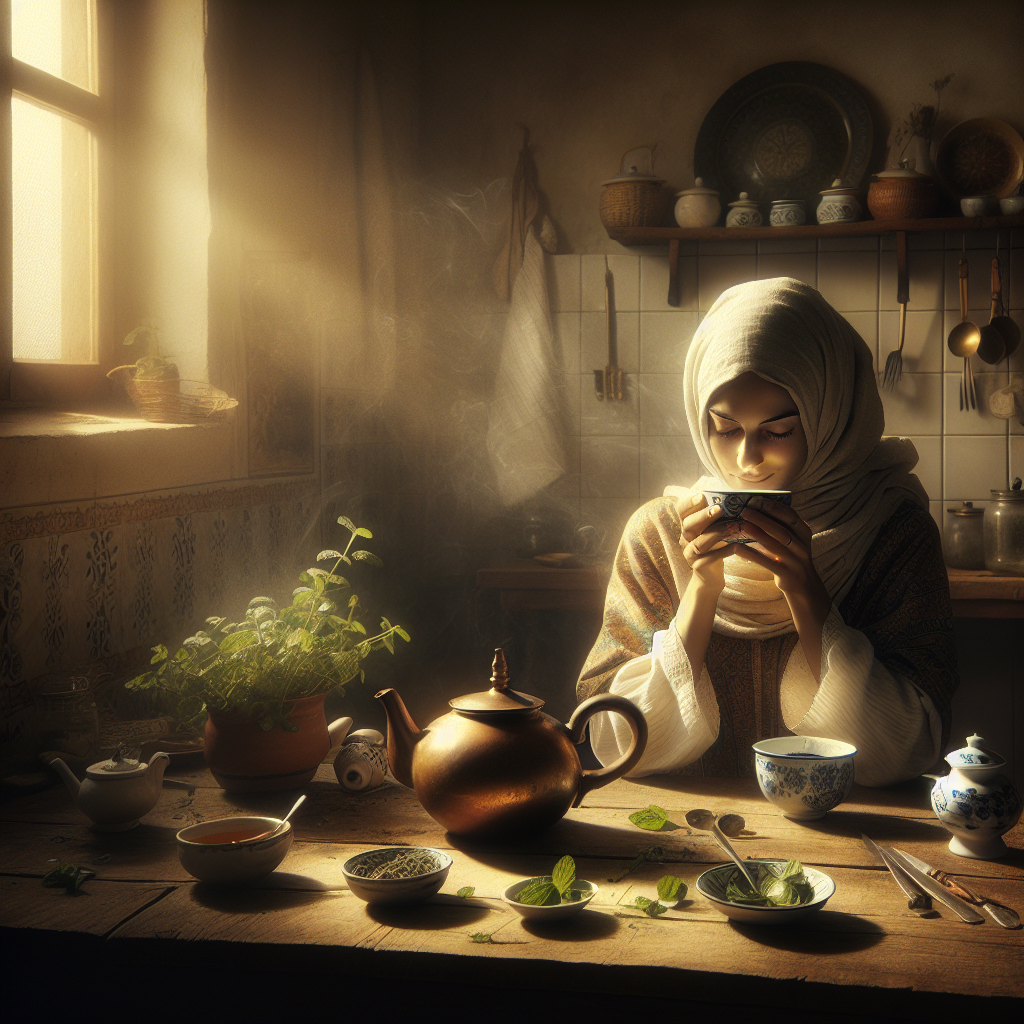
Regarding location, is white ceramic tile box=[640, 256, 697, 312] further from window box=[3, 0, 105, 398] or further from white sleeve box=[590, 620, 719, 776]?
white sleeve box=[590, 620, 719, 776]

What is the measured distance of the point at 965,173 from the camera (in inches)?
165

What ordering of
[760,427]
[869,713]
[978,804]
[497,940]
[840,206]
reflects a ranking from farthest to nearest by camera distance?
[840,206] < [760,427] < [869,713] < [978,804] < [497,940]

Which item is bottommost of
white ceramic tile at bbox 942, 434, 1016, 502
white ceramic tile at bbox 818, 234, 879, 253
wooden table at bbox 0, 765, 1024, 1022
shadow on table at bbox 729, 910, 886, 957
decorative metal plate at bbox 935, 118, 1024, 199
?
wooden table at bbox 0, 765, 1024, 1022

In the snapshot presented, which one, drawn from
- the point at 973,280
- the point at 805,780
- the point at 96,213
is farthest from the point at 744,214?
the point at 805,780

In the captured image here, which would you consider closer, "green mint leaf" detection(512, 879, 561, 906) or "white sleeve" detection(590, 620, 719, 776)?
"green mint leaf" detection(512, 879, 561, 906)

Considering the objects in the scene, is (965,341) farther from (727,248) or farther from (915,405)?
(727,248)

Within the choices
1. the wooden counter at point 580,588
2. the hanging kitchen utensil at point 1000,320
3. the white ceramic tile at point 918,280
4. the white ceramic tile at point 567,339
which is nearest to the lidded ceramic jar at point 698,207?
the white ceramic tile at point 567,339

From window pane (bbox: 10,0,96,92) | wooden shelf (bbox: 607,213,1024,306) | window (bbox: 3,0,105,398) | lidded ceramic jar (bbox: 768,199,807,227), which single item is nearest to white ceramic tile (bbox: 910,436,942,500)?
wooden shelf (bbox: 607,213,1024,306)

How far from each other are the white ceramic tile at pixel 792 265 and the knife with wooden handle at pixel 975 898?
3440 millimetres

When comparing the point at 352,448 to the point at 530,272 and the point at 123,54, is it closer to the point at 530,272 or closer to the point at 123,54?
the point at 530,272

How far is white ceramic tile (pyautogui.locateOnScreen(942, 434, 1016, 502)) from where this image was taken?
4.18 metres

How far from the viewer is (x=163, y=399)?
2486 mm

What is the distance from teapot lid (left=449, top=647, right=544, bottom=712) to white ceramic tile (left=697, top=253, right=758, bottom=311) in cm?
330

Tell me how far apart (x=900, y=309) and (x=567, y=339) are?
140 centimetres
